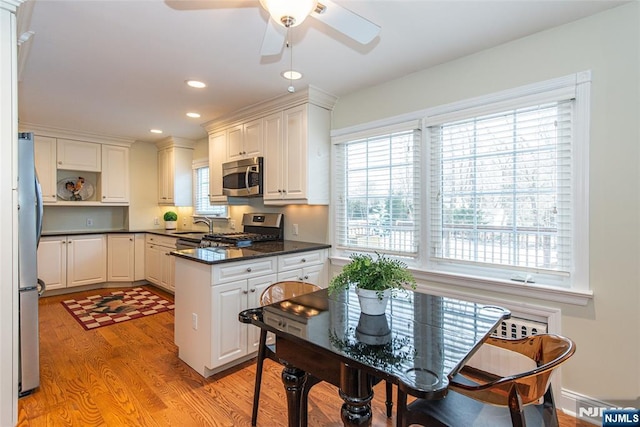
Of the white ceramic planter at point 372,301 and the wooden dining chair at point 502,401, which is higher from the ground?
the white ceramic planter at point 372,301

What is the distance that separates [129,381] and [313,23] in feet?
9.30

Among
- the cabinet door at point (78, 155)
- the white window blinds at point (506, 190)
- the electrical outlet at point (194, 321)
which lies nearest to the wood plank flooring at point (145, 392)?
the electrical outlet at point (194, 321)

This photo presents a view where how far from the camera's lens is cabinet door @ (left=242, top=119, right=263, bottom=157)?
3.53 m

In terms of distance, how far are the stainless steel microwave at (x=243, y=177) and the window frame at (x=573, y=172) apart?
70.5 inches

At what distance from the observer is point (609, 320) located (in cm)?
185

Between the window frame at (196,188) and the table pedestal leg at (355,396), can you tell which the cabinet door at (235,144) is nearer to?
the window frame at (196,188)

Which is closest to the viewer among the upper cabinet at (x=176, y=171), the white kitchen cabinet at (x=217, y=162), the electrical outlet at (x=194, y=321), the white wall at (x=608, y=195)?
the white wall at (x=608, y=195)

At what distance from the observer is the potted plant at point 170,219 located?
5.36 m

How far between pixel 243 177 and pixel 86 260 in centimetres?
313

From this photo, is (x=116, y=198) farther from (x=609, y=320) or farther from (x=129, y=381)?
(x=609, y=320)

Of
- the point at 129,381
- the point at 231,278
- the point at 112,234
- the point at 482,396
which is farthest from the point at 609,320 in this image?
the point at 112,234

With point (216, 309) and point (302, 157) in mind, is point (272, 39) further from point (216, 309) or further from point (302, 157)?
point (216, 309)

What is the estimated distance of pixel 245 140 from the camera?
3.70m

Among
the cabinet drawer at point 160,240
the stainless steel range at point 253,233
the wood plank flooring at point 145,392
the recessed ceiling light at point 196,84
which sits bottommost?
the wood plank flooring at point 145,392
